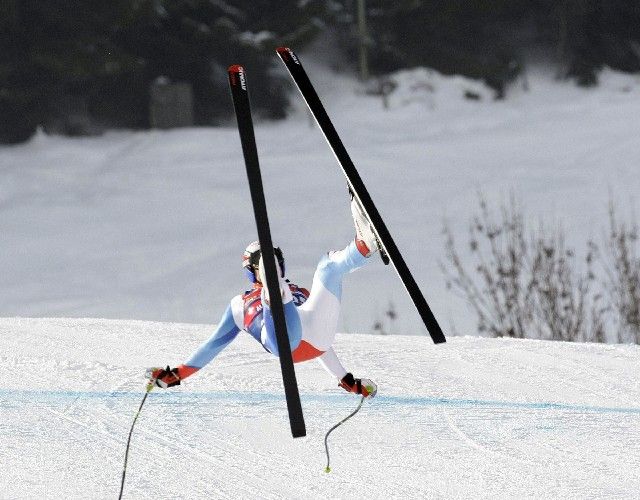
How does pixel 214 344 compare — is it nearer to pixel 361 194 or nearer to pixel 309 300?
pixel 309 300

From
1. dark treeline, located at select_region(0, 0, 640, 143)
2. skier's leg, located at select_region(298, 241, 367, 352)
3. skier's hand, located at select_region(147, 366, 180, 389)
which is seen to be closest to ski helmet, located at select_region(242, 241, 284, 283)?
skier's leg, located at select_region(298, 241, 367, 352)

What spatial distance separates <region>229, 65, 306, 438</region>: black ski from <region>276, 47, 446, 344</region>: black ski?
0.24 meters

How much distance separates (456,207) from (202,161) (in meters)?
4.33

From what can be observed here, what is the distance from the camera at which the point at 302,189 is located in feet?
66.7

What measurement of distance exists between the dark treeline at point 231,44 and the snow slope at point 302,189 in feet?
1.45

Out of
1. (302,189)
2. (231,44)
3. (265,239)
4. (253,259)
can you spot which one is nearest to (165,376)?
(253,259)

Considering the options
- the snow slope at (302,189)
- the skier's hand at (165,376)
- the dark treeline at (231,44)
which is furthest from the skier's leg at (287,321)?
the dark treeline at (231,44)

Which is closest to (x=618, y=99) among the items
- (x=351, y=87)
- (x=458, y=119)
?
(x=458, y=119)

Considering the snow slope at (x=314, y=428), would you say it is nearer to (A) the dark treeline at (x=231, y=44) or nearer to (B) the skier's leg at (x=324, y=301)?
(B) the skier's leg at (x=324, y=301)

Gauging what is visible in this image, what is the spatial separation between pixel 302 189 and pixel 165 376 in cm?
1686

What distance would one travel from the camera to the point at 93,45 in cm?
1967

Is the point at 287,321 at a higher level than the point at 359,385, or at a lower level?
higher

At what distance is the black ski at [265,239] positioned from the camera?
306cm

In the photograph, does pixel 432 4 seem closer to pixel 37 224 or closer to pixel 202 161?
pixel 202 161
